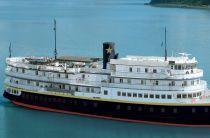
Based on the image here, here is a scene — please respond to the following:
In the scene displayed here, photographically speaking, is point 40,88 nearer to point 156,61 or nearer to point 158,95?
point 156,61

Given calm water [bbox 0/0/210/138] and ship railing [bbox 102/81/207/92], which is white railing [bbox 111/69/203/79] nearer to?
ship railing [bbox 102/81/207/92]

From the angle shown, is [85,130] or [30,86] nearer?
[85,130]

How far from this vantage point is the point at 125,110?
149ft

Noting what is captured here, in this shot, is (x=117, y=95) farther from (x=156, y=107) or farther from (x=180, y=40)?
(x=180, y=40)

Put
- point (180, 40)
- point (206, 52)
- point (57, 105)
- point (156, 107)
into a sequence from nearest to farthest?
point (156, 107)
point (57, 105)
point (206, 52)
point (180, 40)

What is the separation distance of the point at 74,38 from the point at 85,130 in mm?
65019

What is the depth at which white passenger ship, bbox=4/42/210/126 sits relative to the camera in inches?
1729

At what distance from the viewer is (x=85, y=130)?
146 ft

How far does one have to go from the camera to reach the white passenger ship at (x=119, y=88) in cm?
4391

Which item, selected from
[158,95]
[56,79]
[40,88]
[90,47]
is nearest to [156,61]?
[158,95]

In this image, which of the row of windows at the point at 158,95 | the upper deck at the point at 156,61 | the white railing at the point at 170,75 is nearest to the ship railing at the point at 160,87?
the row of windows at the point at 158,95

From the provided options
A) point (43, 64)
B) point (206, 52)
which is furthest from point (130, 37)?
point (43, 64)

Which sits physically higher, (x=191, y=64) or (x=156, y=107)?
(x=191, y=64)

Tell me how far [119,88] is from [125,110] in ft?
5.98
